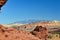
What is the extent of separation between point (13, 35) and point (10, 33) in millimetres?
326

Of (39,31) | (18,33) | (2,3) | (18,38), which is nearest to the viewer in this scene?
(2,3)

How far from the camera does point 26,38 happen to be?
18.3m

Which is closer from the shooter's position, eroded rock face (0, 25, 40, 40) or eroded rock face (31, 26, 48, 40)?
eroded rock face (0, 25, 40, 40)

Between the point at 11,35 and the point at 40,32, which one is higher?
the point at 11,35

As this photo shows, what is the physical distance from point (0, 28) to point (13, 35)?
1.08 metres

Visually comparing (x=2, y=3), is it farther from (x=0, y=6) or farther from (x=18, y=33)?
(x=18, y=33)

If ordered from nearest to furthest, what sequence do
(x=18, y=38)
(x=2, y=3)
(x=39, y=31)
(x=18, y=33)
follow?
(x=2, y=3) < (x=18, y=38) < (x=18, y=33) < (x=39, y=31)

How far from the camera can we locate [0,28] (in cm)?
1756

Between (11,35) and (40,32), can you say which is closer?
(11,35)

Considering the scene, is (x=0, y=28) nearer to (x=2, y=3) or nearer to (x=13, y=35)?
(x=13, y=35)

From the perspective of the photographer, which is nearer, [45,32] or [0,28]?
[0,28]

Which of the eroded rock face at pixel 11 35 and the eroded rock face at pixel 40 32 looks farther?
the eroded rock face at pixel 40 32

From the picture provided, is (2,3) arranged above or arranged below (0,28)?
above

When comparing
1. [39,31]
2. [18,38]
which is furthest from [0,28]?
[39,31]
